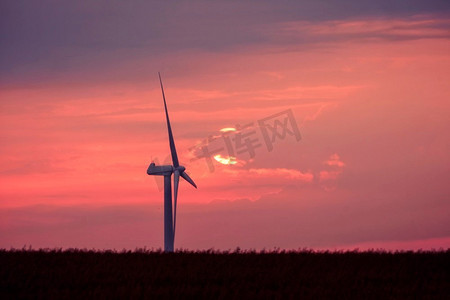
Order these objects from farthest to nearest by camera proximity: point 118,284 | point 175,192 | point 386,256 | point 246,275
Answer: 1. point 175,192
2. point 386,256
3. point 246,275
4. point 118,284

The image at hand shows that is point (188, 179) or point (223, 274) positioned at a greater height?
point (188, 179)

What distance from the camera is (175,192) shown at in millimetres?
60406

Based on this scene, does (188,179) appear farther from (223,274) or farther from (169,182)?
(223,274)

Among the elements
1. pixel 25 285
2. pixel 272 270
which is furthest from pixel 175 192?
pixel 25 285

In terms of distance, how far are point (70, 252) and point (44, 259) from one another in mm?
2396

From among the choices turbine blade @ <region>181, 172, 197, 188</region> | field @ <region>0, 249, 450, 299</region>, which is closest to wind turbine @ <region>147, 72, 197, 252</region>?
turbine blade @ <region>181, 172, 197, 188</region>

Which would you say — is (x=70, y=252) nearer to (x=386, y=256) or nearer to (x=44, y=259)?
(x=44, y=259)

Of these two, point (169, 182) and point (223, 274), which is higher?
point (169, 182)

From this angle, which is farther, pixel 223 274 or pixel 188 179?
pixel 188 179

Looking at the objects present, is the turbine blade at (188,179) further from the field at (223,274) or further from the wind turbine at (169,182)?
the field at (223,274)

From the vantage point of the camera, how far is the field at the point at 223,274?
38531 mm

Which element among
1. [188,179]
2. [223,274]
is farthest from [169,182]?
[223,274]

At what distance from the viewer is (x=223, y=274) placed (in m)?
42.6

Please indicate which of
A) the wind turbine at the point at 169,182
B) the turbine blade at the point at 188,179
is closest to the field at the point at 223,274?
the wind turbine at the point at 169,182
